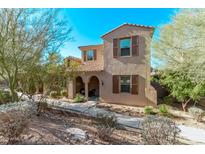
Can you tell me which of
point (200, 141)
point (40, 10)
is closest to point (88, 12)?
point (40, 10)

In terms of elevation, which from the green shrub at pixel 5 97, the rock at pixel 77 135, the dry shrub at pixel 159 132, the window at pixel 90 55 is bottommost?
the rock at pixel 77 135

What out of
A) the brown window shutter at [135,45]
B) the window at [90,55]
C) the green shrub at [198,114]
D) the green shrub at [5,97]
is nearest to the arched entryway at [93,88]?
the window at [90,55]

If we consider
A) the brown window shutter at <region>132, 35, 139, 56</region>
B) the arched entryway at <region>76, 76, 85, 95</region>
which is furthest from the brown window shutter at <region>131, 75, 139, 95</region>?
the arched entryway at <region>76, 76, 85, 95</region>

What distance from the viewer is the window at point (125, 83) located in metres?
13.9

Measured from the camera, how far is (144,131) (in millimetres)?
5301

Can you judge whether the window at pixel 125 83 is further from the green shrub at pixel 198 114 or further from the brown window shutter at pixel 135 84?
the green shrub at pixel 198 114

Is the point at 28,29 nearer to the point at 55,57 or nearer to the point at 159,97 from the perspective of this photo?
the point at 55,57

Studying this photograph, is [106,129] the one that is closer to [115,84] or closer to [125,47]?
[115,84]

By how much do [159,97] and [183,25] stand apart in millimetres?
7819

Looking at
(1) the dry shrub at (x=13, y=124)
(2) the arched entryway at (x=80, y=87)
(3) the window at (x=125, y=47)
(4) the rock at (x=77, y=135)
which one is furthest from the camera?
(2) the arched entryway at (x=80, y=87)

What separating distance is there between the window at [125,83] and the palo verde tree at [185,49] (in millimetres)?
3435

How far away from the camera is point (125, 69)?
550 inches

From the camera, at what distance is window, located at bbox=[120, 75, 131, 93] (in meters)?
13.9
